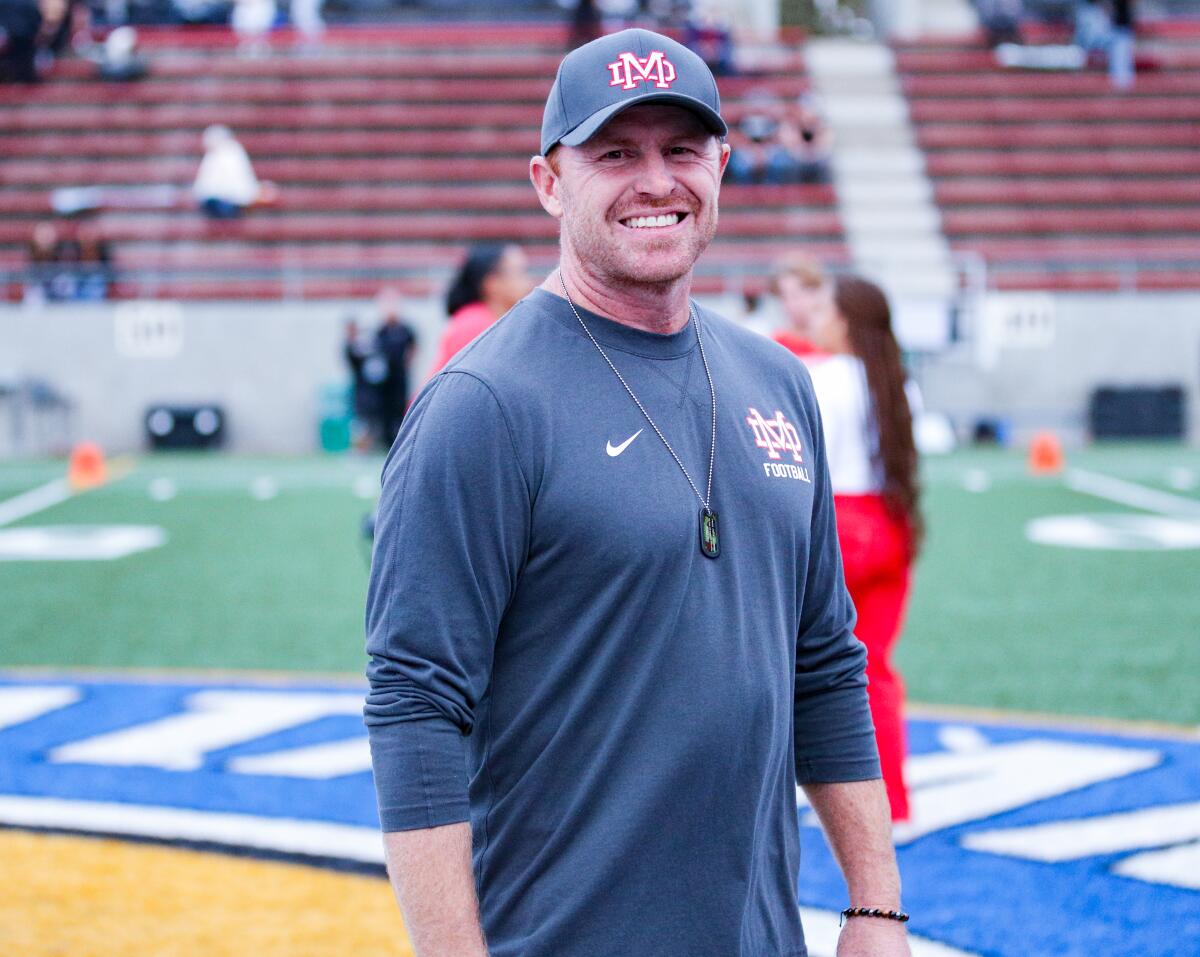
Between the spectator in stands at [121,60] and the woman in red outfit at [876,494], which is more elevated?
the spectator in stands at [121,60]

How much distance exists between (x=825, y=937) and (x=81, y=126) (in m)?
23.7

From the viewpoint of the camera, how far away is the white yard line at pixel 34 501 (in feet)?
43.1

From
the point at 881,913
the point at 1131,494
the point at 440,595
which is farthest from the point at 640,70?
the point at 1131,494

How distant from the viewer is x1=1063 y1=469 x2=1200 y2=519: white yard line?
12633 millimetres

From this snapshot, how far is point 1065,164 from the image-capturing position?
2405cm

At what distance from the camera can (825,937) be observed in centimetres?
379

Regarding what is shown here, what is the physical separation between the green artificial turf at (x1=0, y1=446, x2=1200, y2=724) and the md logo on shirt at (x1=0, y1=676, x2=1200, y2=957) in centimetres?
90

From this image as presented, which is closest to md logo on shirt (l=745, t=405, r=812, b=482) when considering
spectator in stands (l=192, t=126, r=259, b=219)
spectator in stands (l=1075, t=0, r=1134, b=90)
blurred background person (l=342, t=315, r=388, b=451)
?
blurred background person (l=342, t=315, r=388, b=451)

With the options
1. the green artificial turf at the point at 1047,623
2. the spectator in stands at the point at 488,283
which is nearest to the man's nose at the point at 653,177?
the spectator in stands at the point at 488,283

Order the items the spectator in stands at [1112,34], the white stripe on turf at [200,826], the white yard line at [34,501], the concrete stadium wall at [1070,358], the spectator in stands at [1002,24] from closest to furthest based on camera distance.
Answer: the white stripe on turf at [200,826], the white yard line at [34,501], the concrete stadium wall at [1070,358], the spectator in stands at [1112,34], the spectator in stands at [1002,24]

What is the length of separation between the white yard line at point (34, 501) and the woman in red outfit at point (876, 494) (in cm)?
999

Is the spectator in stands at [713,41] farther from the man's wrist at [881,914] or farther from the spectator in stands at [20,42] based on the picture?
the man's wrist at [881,914]

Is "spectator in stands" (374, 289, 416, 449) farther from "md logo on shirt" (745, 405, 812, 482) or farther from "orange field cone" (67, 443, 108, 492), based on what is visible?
"md logo on shirt" (745, 405, 812, 482)

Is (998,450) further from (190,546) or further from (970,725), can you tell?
(970,725)
